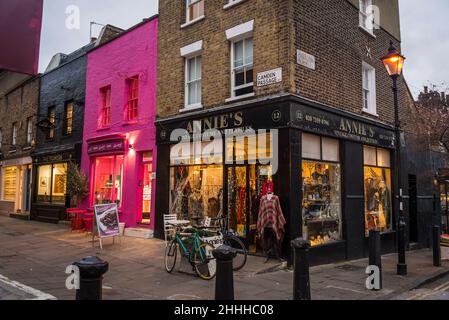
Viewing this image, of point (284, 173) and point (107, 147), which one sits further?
point (107, 147)

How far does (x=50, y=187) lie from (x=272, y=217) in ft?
44.2

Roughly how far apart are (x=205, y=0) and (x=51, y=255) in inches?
340

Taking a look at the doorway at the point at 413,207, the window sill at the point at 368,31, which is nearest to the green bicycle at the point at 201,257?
the window sill at the point at 368,31

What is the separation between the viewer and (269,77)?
998cm

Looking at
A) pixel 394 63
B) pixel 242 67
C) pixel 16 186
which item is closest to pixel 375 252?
pixel 394 63

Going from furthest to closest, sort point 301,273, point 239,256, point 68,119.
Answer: point 68,119, point 239,256, point 301,273

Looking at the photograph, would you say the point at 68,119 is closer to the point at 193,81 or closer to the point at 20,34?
the point at 193,81

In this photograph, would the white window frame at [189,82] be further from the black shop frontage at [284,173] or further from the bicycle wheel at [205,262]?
the bicycle wheel at [205,262]

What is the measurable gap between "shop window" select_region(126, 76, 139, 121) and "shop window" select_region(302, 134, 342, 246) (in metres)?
7.18

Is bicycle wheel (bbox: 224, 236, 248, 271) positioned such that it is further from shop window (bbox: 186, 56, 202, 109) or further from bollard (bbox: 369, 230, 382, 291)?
shop window (bbox: 186, 56, 202, 109)

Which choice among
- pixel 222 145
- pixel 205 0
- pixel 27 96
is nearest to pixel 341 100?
pixel 222 145

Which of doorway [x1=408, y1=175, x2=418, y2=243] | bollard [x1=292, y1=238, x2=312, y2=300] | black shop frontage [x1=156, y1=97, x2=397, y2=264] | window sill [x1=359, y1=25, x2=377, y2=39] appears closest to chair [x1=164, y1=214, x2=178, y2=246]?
black shop frontage [x1=156, y1=97, x2=397, y2=264]

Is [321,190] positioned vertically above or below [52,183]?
below

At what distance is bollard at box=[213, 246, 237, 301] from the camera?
5.16 meters
